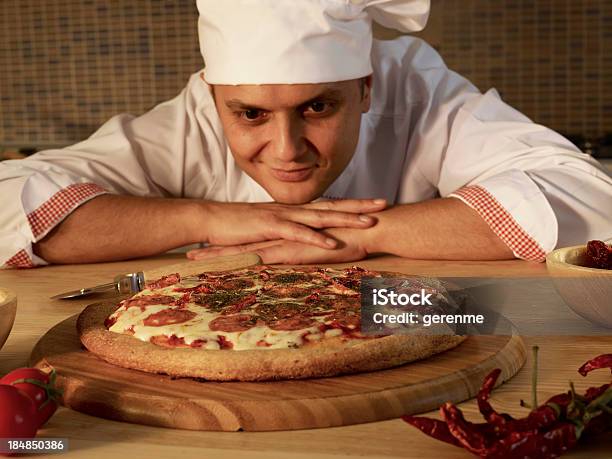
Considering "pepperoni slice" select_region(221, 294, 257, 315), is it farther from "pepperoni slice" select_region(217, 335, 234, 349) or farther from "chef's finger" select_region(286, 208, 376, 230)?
"chef's finger" select_region(286, 208, 376, 230)

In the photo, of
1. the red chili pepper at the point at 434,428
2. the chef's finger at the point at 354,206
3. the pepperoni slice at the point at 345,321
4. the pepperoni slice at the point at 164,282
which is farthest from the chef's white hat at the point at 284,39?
the red chili pepper at the point at 434,428

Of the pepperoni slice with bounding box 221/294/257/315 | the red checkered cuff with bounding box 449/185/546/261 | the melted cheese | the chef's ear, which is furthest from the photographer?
the chef's ear

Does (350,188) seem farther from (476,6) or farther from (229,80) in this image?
(476,6)

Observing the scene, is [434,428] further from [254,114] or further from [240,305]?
[254,114]

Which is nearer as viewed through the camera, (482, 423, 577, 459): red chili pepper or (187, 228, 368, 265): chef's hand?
(482, 423, 577, 459): red chili pepper

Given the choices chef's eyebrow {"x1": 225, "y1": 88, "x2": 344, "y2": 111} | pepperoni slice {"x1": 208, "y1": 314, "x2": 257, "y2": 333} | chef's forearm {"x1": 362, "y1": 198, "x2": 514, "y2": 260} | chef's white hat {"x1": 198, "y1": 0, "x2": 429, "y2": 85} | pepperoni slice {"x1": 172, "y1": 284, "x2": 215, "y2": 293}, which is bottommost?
chef's forearm {"x1": 362, "y1": 198, "x2": 514, "y2": 260}

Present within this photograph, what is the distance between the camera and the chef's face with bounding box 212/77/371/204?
6.00 feet

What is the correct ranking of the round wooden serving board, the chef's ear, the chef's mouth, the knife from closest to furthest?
the round wooden serving board
the knife
the chef's mouth
the chef's ear

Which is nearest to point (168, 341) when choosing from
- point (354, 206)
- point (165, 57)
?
point (354, 206)

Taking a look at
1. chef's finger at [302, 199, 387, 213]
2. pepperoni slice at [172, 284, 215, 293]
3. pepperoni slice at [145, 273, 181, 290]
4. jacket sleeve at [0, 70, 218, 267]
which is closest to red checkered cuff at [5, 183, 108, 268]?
jacket sleeve at [0, 70, 218, 267]

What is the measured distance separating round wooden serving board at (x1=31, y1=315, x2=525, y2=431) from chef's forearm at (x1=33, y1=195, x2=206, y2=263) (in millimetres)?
848

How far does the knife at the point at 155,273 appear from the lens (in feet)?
4.40

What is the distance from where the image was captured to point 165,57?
13.6 feet

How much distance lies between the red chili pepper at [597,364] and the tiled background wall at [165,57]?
3133 millimetres
